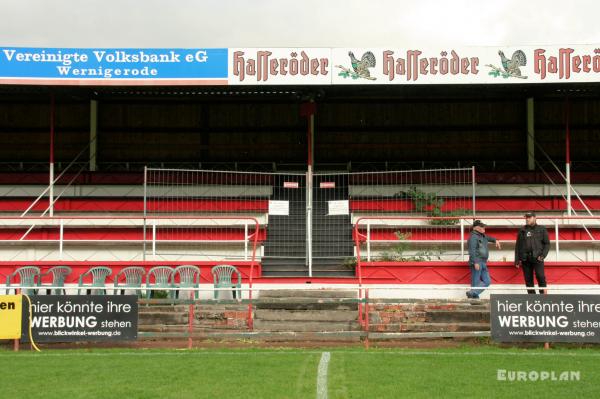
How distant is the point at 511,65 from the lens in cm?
1661

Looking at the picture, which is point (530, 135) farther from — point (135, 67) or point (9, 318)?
point (9, 318)

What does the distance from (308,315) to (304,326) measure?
1.17ft

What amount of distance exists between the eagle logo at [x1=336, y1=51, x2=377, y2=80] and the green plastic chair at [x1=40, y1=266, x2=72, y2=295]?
7911mm

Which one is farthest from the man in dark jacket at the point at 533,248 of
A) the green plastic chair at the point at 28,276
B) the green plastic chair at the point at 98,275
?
the green plastic chair at the point at 28,276

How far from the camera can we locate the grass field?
8852mm

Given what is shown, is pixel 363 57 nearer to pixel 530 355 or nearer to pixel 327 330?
pixel 327 330

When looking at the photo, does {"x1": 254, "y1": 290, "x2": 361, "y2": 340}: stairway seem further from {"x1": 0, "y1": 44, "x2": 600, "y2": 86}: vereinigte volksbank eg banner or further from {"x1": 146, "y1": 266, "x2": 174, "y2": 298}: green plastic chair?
{"x1": 0, "y1": 44, "x2": 600, "y2": 86}: vereinigte volksbank eg banner

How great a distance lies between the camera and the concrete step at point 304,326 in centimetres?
1368

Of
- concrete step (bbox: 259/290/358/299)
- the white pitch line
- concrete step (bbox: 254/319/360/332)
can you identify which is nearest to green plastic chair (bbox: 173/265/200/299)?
concrete step (bbox: 259/290/358/299)

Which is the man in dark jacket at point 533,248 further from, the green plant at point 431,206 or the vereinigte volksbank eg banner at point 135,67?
the vereinigte volksbank eg banner at point 135,67

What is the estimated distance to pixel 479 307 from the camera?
14.1m

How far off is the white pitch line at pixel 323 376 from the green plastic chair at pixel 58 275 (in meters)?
7.07

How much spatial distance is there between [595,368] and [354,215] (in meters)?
8.96

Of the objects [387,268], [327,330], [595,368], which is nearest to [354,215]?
[387,268]
